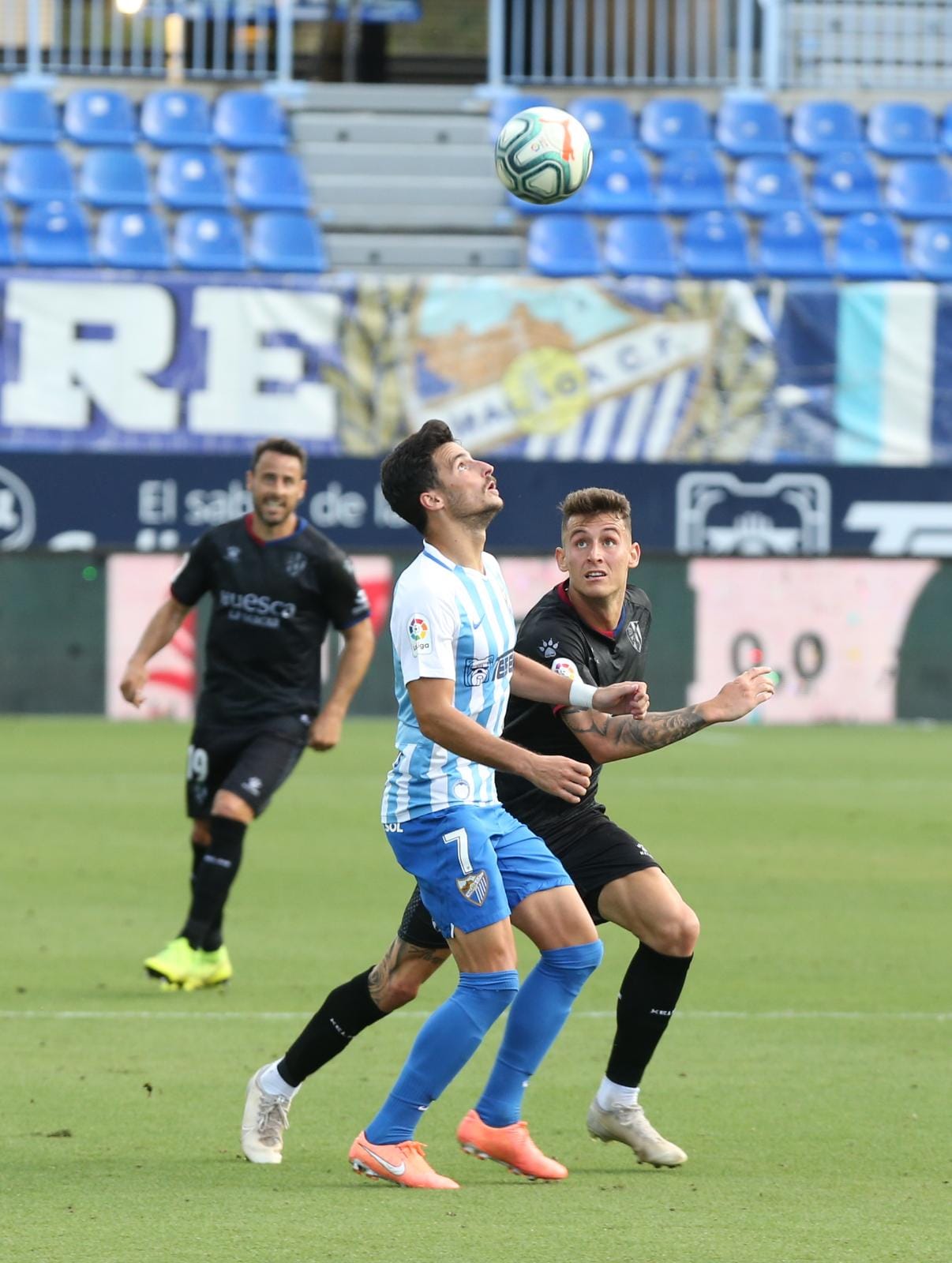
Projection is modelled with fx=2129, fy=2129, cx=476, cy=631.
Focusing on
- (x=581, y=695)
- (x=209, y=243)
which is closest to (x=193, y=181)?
(x=209, y=243)

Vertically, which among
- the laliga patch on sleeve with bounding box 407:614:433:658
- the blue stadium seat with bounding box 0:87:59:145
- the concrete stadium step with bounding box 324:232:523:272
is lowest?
the laliga patch on sleeve with bounding box 407:614:433:658

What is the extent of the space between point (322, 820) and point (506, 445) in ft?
29.2

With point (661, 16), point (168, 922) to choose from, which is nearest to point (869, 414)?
point (661, 16)

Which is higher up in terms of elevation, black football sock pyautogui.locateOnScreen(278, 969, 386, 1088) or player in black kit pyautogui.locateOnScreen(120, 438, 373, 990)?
player in black kit pyautogui.locateOnScreen(120, 438, 373, 990)

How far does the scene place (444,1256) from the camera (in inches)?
189

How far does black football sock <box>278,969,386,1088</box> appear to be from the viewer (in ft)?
19.0

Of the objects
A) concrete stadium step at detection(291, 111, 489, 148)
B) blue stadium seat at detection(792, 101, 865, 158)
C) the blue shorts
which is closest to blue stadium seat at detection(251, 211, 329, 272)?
concrete stadium step at detection(291, 111, 489, 148)

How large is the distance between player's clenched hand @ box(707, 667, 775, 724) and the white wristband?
0.35 m

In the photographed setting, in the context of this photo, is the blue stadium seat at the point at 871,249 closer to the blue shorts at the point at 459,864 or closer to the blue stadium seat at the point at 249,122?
the blue stadium seat at the point at 249,122

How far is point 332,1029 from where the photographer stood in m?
5.78

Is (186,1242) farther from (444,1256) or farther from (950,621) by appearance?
(950,621)

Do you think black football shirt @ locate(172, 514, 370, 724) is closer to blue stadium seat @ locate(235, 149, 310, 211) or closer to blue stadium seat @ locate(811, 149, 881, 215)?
blue stadium seat @ locate(235, 149, 310, 211)

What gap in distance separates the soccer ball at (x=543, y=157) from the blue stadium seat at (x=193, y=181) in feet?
54.1

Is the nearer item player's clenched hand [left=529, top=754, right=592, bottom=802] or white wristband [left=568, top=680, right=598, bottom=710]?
player's clenched hand [left=529, top=754, right=592, bottom=802]
